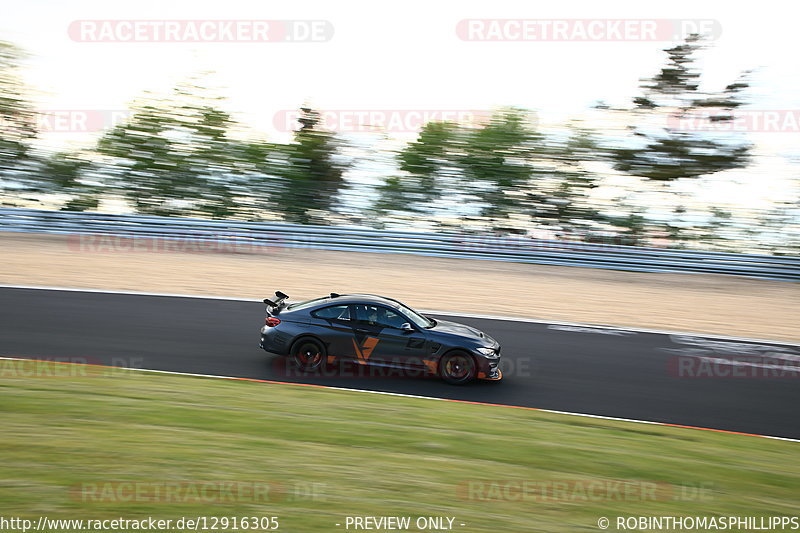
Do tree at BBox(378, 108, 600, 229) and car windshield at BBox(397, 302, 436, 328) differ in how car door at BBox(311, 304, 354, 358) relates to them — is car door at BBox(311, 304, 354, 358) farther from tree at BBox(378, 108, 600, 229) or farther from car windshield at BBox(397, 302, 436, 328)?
Result: tree at BBox(378, 108, 600, 229)

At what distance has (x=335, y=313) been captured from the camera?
10.1 meters

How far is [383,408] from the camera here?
333 inches

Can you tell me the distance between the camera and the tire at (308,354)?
10094mm

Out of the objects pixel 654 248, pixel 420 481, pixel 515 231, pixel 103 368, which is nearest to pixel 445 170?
pixel 515 231

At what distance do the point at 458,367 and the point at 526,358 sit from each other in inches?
83.9

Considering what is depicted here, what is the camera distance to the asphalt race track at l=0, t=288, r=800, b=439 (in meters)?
9.54

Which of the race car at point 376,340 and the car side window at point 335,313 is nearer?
the race car at point 376,340

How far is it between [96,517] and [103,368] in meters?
5.09

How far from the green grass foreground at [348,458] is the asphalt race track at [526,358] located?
0.90 meters

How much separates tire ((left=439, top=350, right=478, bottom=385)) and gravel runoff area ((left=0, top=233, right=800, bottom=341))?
16.8 ft
